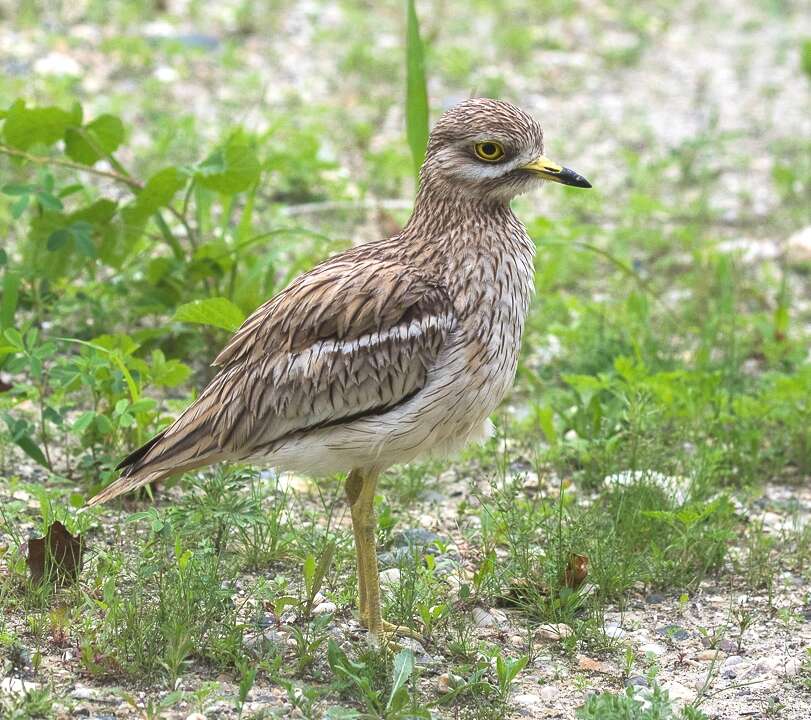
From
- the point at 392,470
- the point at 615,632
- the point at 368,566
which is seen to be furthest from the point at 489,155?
the point at 615,632

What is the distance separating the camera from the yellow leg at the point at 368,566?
157 inches

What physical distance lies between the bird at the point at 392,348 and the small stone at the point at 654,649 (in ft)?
2.50

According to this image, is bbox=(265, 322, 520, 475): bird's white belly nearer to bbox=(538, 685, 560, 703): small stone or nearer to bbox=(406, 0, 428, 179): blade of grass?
bbox=(538, 685, 560, 703): small stone

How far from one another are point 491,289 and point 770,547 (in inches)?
57.8

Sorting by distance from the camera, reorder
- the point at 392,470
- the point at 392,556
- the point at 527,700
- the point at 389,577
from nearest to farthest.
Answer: the point at 527,700, the point at 389,577, the point at 392,556, the point at 392,470

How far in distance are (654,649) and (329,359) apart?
4.54 feet

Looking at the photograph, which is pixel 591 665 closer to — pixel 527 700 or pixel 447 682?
pixel 527 700

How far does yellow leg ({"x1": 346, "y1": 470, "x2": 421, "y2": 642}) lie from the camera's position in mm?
4000


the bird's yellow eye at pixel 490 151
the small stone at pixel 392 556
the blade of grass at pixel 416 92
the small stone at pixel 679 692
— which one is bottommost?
the small stone at pixel 679 692

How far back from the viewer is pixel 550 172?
13.9 ft

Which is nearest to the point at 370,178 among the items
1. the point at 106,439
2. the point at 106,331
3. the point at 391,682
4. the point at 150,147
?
the point at 150,147

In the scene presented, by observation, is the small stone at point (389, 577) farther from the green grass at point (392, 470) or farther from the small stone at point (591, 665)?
the small stone at point (591, 665)

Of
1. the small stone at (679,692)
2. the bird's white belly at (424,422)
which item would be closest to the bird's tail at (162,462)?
the bird's white belly at (424,422)

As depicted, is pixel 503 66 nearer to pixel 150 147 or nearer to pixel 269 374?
pixel 150 147
